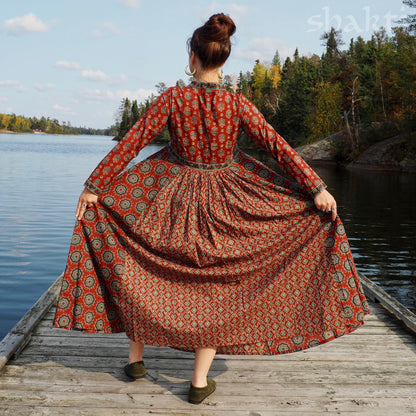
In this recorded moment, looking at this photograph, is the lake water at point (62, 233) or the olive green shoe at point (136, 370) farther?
the lake water at point (62, 233)

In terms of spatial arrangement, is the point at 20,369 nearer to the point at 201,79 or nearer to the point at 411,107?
the point at 201,79

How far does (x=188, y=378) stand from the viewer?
288cm

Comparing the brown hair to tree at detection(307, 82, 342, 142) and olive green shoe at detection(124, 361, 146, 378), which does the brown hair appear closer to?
Answer: olive green shoe at detection(124, 361, 146, 378)

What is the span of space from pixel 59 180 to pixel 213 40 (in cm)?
1954

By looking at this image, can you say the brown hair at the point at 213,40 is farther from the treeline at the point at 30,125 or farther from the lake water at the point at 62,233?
the treeline at the point at 30,125

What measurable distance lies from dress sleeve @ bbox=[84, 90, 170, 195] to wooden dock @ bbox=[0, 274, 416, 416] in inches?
43.9

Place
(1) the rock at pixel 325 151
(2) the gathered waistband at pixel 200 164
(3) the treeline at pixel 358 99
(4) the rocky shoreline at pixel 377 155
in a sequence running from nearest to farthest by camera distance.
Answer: (2) the gathered waistband at pixel 200 164, (4) the rocky shoreline at pixel 377 155, (3) the treeline at pixel 358 99, (1) the rock at pixel 325 151

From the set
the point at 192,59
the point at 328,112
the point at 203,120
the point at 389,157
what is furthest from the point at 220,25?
the point at 328,112

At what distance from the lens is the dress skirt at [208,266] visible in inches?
101

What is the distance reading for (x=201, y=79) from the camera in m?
2.63

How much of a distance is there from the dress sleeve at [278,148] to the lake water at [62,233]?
4.40 metres

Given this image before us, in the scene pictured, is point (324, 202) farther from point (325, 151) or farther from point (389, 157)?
point (325, 151)

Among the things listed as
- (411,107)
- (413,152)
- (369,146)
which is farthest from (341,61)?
(413,152)

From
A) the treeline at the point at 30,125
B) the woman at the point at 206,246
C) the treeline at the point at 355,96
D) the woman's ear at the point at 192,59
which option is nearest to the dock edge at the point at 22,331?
the woman at the point at 206,246
